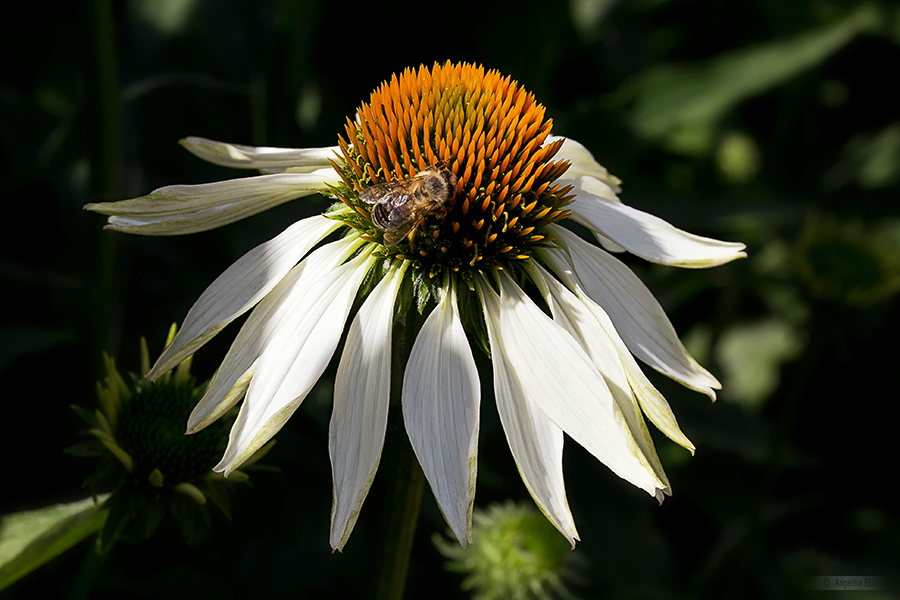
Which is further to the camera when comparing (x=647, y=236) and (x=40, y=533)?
(x=647, y=236)

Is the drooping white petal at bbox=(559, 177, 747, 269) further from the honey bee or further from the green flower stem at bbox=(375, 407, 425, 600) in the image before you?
the green flower stem at bbox=(375, 407, 425, 600)

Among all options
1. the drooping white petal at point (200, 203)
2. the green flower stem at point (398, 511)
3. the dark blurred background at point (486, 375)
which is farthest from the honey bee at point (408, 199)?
the dark blurred background at point (486, 375)

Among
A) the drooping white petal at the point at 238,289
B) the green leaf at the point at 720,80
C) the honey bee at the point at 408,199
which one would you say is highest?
the green leaf at the point at 720,80

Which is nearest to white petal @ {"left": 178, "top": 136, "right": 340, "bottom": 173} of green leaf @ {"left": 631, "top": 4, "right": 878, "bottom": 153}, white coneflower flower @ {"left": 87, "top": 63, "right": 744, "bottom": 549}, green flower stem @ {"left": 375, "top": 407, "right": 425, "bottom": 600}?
white coneflower flower @ {"left": 87, "top": 63, "right": 744, "bottom": 549}

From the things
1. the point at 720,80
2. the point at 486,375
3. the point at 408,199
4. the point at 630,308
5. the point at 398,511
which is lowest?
the point at 398,511

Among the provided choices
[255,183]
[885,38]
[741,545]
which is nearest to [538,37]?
[255,183]

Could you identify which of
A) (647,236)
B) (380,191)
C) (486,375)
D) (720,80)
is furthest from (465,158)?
(720,80)

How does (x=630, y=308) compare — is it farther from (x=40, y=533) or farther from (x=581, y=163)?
(x=40, y=533)

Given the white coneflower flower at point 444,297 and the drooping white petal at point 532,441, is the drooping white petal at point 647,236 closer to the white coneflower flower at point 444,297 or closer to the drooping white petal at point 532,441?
the white coneflower flower at point 444,297
